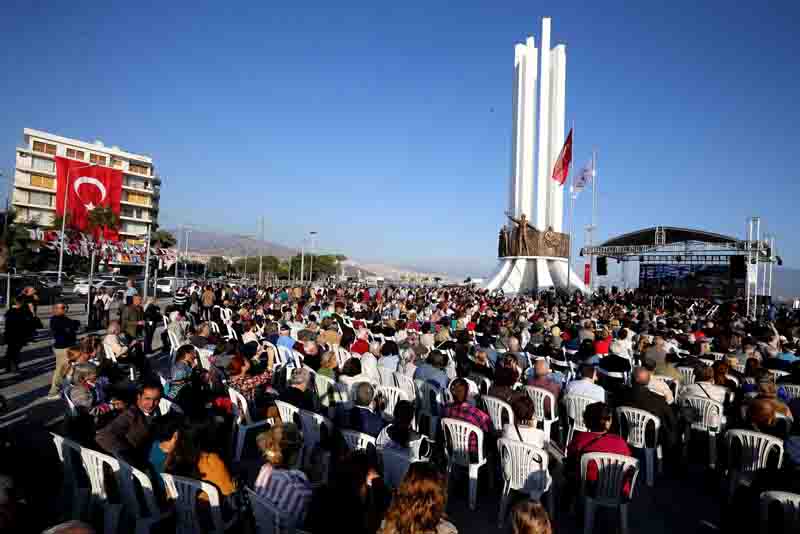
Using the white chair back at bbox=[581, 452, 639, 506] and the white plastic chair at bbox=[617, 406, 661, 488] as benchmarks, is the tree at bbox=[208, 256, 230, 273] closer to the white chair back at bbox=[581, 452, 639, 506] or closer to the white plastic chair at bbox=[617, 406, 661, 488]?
the white plastic chair at bbox=[617, 406, 661, 488]

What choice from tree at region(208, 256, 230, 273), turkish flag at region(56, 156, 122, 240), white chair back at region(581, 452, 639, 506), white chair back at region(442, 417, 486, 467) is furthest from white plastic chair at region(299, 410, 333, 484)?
tree at region(208, 256, 230, 273)

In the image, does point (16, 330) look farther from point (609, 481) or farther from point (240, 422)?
point (609, 481)

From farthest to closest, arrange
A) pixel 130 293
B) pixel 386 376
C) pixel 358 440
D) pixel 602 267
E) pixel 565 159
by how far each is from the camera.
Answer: pixel 602 267 → pixel 565 159 → pixel 130 293 → pixel 386 376 → pixel 358 440

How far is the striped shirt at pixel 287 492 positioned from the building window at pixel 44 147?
6985 cm

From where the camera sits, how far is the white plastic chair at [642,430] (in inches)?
177

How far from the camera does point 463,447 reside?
409 centimetres

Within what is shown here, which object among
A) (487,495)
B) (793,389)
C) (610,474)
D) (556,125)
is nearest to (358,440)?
(487,495)

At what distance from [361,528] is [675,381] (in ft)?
16.4

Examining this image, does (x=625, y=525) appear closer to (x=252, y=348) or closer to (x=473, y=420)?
(x=473, y=420)

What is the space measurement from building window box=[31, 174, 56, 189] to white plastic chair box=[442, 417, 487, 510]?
68.2 meters

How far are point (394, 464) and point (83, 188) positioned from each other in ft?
168

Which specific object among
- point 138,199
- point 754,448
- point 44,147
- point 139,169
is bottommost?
point 754,448

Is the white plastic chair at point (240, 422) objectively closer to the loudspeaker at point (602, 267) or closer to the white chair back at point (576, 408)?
the white chair back at point (576, 408)

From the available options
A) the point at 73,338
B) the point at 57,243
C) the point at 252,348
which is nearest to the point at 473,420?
the point at 252,348
